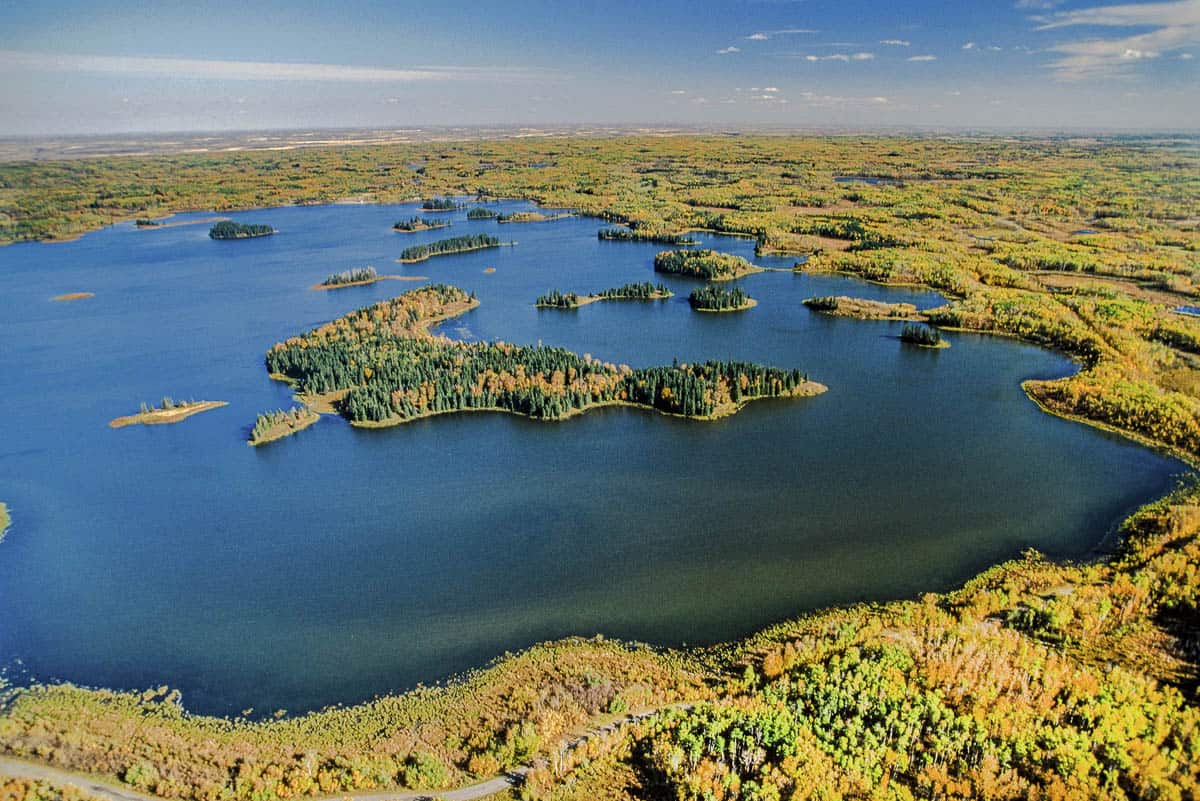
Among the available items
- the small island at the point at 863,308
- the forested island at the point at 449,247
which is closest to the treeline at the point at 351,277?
the forested island at the point at 449,247

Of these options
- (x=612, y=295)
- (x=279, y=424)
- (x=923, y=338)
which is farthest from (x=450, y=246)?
(x=923, y=338)

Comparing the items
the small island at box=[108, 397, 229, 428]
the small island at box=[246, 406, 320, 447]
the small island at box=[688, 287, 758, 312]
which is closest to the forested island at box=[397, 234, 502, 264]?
the small island at box=[688, 287, 758, 312]

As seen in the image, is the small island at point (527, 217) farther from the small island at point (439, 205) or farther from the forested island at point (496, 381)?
the forested island at point (496, 381)

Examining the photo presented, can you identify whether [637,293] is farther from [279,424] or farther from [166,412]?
[166,412]

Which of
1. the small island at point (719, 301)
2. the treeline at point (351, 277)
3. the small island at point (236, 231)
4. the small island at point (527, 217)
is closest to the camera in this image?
the small island at point (719, 301)

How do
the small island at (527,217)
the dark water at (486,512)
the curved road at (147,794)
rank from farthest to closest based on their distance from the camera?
the small island at (527,217) → the dark water at (486,512) → the curved road at (147,794)

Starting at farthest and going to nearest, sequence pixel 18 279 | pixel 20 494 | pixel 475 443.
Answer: pixel 18 279 → pixel 475 443 → pixel 20 494

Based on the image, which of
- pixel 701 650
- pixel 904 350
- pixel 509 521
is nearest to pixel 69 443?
pixel 509 521

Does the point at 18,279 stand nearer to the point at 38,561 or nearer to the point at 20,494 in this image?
the point at 20,494
